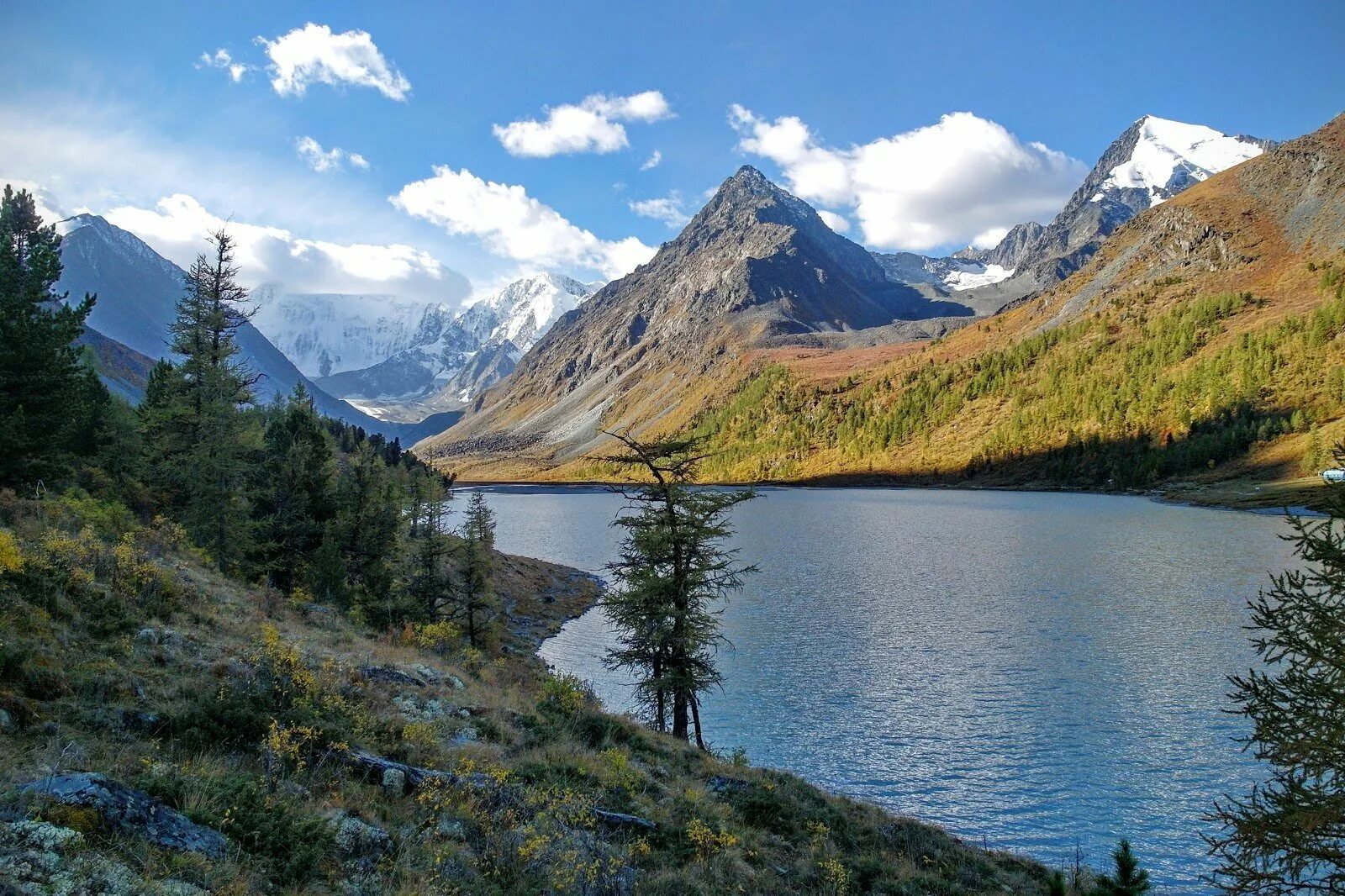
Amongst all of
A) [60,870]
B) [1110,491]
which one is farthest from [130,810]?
[1110,491]

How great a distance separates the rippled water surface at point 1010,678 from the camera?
22.1 m

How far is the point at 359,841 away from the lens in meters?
8.73

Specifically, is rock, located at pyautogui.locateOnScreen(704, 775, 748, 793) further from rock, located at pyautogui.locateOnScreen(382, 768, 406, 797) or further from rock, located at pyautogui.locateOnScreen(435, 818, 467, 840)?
rock, located at pyautogui.locateOnScreen(382, 768, 406, 797)

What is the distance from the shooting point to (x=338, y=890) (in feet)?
25.0

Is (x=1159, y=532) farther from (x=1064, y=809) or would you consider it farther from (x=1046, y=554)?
(x=1064, y=809)

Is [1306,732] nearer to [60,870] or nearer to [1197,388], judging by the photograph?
[60,870]

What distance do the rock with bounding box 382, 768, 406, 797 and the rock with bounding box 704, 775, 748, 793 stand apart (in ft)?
26.4

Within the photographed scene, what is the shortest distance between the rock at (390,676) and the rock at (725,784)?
302 inches

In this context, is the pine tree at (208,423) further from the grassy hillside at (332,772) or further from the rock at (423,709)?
the rock at (423,709)

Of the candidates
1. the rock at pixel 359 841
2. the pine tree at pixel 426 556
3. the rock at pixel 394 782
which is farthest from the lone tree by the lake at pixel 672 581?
the rock at pixel 359 841

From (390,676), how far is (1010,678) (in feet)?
96.5

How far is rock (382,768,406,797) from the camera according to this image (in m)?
10.5

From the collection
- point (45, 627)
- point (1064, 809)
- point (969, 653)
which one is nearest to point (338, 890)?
point (45, 627)

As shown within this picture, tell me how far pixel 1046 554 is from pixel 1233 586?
57.1 feet
